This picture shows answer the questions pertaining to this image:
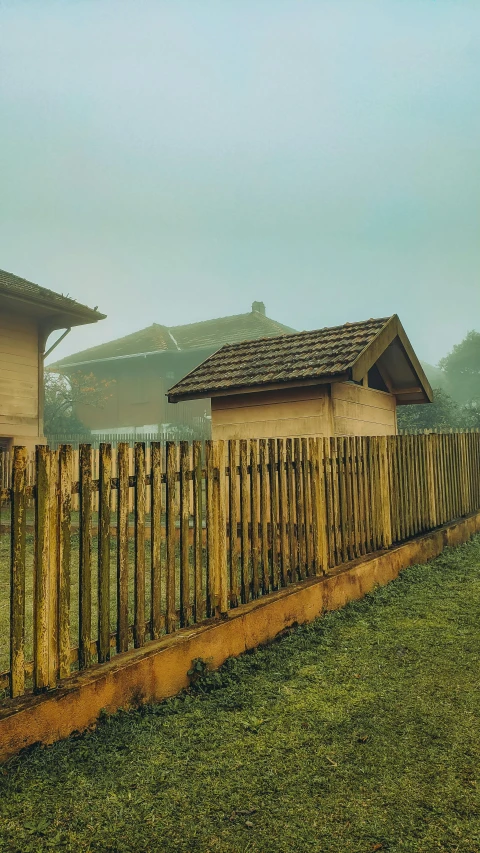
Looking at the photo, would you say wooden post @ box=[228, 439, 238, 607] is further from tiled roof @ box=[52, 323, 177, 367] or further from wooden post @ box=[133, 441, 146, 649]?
tiled roof @ box=[52, 323, 177, 367]

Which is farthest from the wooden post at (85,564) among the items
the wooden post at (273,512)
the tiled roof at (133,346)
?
the tiled roof at (133,346)

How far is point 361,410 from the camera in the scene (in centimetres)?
975

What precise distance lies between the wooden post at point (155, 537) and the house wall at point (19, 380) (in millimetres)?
14030

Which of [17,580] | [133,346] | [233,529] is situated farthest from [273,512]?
[133,346]

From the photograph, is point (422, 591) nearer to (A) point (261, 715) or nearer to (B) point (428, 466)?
(B) point (428, 466)

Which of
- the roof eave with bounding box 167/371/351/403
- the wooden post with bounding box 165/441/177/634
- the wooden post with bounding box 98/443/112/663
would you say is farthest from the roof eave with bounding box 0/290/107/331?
the wooden post with bounding box 98/443/112/663

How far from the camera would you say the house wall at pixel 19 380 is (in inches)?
650

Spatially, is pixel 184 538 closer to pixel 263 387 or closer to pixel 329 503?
pixel 329 503

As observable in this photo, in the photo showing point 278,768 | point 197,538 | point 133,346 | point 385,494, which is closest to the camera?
point 278,768

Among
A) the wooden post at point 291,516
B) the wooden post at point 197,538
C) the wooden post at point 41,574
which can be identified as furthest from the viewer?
the wooden post at point 291,516

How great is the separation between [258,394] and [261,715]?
21.7 feet

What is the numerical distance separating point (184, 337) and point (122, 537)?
3727 centimetres

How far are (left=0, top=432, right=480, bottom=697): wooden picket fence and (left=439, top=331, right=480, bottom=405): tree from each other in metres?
71.3

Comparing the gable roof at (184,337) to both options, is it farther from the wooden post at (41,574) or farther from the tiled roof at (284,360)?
the wooden post at (41,574)
